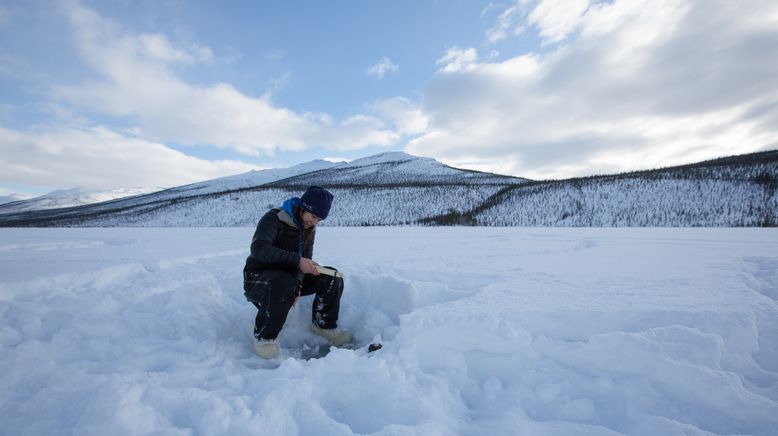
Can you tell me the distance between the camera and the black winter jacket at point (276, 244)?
258cm

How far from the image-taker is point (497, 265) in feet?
14.1

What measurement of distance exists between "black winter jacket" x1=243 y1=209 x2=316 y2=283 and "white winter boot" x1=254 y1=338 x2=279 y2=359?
0.56 meters

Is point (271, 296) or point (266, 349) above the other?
point (271, 296)

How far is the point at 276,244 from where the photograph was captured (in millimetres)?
2801

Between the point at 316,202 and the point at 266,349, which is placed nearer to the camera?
the point at 266,349

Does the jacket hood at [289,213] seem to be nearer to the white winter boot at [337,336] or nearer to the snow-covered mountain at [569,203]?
the white winter boot at [337,336]

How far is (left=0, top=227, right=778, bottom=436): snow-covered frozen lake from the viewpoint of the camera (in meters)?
1.52

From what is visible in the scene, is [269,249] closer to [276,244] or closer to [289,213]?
[276,244]

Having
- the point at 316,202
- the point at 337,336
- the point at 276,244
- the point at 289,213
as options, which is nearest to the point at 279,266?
the point at 276,244

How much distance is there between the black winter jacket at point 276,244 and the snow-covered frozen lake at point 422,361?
68cm

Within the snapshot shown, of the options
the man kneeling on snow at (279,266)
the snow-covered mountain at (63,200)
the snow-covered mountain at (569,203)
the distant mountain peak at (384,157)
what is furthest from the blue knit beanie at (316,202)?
the snow-covered mountain at (63,200)

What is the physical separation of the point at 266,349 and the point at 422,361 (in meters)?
1.22

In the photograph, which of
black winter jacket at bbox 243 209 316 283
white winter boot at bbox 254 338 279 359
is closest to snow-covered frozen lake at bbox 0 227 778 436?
white winter boot at bbox 254 338 279 359

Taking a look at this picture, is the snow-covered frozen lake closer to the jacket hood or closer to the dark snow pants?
the dark snow pants
